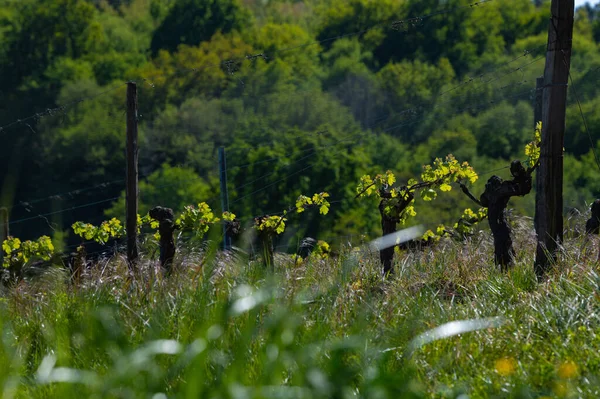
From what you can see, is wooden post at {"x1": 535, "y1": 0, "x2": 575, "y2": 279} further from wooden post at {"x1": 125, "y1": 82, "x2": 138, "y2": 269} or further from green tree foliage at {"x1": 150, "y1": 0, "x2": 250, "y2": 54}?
green tree foliage at {"x1": 150, "y1": 0, "x2": 250, "y2": 54}

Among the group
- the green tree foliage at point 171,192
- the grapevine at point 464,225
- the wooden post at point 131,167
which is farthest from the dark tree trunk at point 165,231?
the green tree foliage at point 171,192

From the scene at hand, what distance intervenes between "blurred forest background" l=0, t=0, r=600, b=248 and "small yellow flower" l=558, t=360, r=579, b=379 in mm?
36313

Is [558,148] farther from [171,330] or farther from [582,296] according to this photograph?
[171,330]

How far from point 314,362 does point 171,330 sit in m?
1.25

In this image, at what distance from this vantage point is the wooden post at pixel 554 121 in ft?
32.7

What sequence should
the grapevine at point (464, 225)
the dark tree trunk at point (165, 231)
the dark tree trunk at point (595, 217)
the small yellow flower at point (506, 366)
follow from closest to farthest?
the small yellow flower at point (506, 366), the dark tree trunk at point (165, 231), the dark tree trunk at point (595, 217), the grapevine at point (464, 225)

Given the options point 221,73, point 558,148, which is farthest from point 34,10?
point 558,148

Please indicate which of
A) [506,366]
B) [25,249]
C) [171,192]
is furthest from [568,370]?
[171,192]

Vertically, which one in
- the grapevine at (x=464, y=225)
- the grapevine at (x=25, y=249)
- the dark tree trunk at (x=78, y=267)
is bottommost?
the grapevine at (x=25, y=249)

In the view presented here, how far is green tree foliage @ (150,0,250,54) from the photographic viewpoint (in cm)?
10194

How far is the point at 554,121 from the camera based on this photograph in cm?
1002

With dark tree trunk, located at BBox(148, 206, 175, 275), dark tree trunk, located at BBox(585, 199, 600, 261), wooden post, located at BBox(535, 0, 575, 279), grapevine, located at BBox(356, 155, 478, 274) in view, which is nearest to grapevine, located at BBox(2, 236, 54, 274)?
dark tree trunk, located at BBox(148, 206, 175, 275)

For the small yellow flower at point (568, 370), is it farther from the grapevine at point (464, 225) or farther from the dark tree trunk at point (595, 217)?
the grapevine at point (464, 225)

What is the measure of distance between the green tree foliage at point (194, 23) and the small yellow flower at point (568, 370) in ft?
319
